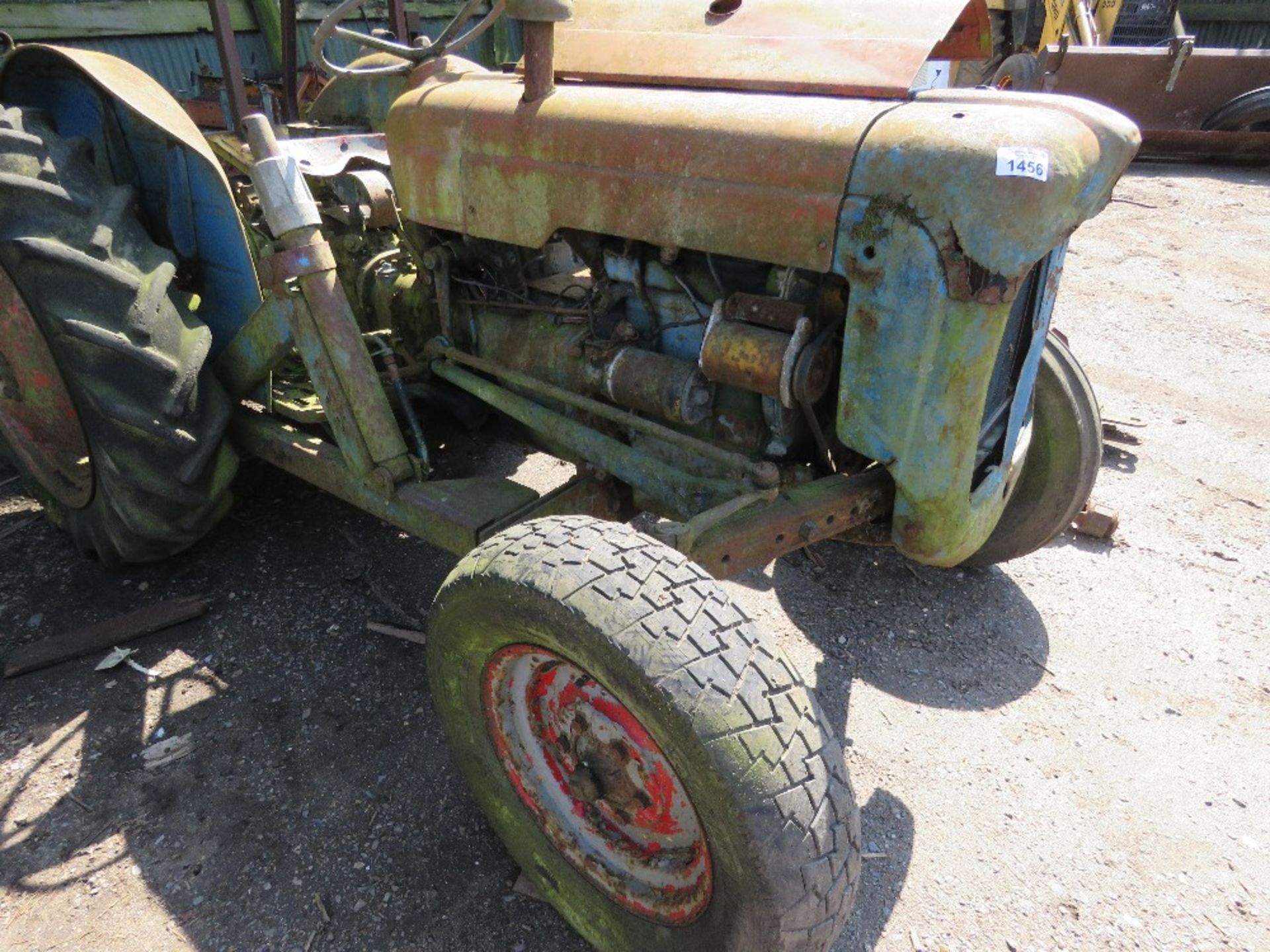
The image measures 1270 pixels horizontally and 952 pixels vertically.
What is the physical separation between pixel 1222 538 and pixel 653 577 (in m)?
2.65

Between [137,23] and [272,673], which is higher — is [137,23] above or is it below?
Answer: above

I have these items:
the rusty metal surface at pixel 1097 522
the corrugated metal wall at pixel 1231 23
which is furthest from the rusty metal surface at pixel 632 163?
the corrugated metal wall at pixel 1231 23

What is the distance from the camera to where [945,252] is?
163 centimetres

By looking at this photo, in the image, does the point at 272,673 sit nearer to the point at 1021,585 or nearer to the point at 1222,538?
the point at 1021,585

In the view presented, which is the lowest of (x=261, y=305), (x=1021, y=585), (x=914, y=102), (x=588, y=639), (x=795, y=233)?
(x=1021, y=585)

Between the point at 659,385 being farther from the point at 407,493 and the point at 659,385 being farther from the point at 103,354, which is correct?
the point at 103,354

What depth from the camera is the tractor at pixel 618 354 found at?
5.10 ft

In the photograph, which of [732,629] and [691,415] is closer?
[732,629]

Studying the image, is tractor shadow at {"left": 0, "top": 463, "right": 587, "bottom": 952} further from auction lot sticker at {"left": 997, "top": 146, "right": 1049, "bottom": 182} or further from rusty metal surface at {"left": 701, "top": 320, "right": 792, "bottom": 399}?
auction lot sticker at {"left": 997, "top": 146, "right": 1049, "bottom": 182}

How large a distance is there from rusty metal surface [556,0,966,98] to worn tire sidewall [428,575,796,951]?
4.20 ft

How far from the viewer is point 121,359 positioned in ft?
7.69

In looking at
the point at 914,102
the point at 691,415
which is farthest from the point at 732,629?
the point at 914,102

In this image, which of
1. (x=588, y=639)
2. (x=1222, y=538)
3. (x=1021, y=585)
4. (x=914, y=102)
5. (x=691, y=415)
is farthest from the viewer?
(x=1222, y=538)

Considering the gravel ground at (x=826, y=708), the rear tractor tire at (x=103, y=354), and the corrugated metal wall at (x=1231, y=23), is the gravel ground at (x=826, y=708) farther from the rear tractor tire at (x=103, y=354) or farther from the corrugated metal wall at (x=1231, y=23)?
the corrugated metal wall at (x=1231, y=23)
